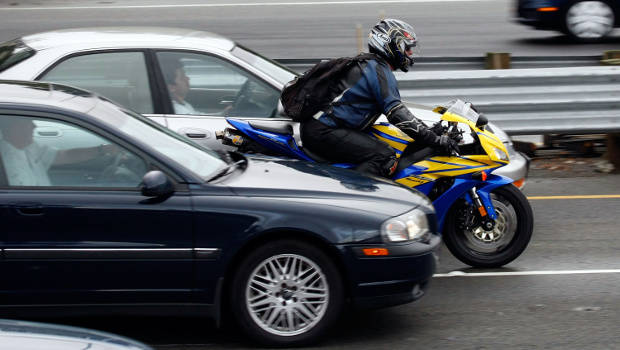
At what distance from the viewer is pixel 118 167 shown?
17.1 ft

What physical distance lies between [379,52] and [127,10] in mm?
14812

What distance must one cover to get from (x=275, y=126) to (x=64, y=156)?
7.38ft

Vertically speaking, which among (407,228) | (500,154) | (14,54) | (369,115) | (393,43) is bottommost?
(407,228)

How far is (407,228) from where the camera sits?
543 centimetres

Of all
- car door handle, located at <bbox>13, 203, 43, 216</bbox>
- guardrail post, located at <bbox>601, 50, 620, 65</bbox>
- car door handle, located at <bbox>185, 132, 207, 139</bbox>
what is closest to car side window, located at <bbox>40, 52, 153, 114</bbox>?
car door handle, located at <bbox>185, 132, 207, 139</bbox>

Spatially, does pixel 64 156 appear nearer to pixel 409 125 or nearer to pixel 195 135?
pixel 195 135

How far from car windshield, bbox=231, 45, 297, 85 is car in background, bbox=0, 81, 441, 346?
243 centimetres

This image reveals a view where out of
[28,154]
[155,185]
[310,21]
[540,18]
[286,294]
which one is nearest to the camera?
[155,185]

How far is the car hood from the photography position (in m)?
5.32

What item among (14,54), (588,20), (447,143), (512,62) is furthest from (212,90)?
(588,20)

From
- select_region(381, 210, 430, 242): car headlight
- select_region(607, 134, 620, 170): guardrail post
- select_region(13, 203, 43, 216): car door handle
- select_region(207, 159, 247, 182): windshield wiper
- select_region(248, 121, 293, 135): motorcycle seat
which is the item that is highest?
select_region(248, 121, 293, 135): motorcycle seat

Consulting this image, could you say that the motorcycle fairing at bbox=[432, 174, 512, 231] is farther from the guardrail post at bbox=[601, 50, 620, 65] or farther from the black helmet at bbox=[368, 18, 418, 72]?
the guardrail post at bbox=[601, 50, 620, 65]

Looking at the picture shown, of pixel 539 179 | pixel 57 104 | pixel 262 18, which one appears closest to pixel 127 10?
pixel 262 18

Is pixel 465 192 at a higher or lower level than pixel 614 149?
higher
